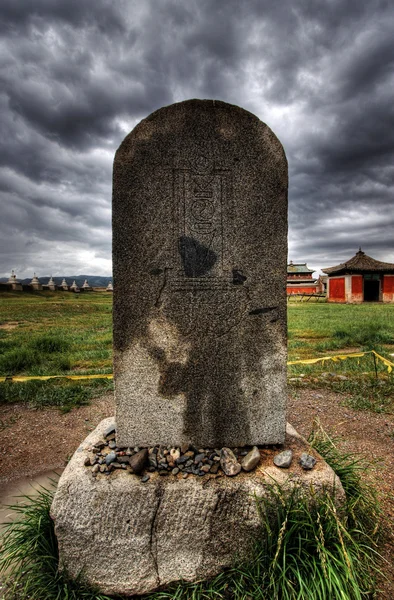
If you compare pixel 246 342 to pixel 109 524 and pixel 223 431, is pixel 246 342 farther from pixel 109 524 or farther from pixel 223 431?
pixel 109 524

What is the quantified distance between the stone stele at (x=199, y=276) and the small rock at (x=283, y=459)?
20cm

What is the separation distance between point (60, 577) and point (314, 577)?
136 cm

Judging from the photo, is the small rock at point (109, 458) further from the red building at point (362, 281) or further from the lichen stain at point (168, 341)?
the red building at point (362, 281)

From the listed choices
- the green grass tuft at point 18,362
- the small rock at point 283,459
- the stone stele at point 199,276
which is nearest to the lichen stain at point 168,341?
the stone stele at point 199,276

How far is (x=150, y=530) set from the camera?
1.77m

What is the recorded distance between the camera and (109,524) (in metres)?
1.76

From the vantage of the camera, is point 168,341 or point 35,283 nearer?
point 168,341

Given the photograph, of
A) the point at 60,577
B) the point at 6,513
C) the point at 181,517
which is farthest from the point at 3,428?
the point at 181,517

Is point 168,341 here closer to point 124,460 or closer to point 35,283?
point 124,460

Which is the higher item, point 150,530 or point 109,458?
point 109,458

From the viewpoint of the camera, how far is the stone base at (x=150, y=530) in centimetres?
176

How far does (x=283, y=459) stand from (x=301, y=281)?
49.2 meters

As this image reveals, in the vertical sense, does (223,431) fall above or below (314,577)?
above

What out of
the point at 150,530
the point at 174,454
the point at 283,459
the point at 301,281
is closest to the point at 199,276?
the point at 174,454
